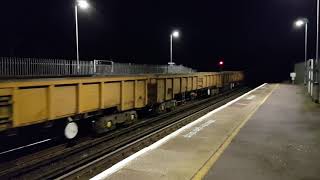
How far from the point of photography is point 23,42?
56.8 metres

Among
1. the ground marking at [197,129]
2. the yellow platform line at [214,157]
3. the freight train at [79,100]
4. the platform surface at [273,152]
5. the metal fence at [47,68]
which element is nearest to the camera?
the yellow platform line at [214,157]

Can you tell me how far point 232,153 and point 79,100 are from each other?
16.0ft

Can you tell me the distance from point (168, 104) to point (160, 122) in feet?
11.0

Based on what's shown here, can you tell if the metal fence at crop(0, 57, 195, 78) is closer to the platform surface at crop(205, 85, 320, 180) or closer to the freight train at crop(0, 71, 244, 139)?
the freight train at crop(0, 71, 244, 139)

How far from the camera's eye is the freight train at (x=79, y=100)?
8.73m

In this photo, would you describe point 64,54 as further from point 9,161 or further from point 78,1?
point 9,161

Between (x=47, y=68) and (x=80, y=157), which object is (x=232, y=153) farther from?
(x=47, y=68)

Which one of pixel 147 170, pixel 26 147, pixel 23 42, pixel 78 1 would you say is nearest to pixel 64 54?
pixel 23 42

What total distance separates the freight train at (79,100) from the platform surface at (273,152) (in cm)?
469

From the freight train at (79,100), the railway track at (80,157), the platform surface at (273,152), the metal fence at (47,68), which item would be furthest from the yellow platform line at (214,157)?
the metal fence at (47,68)

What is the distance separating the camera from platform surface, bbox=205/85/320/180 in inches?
294

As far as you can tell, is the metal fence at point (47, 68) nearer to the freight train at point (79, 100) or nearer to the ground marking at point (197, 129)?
the freight train at point (79, 100)

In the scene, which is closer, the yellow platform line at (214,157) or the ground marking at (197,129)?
the yellow platform line at (214,157)

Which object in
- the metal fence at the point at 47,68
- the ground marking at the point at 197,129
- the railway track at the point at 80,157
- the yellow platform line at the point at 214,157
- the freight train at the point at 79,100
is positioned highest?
the metal fence at the point at 47,68
